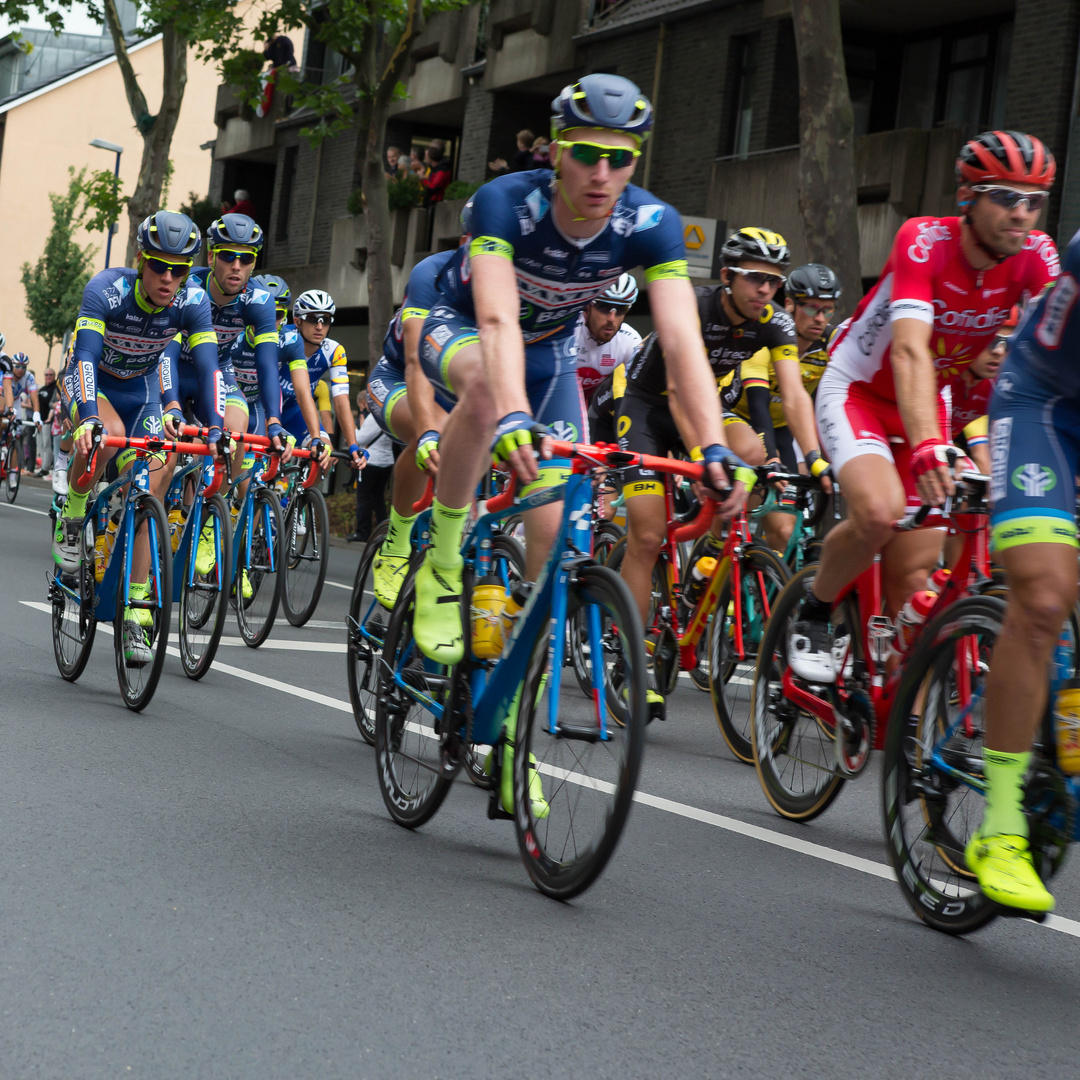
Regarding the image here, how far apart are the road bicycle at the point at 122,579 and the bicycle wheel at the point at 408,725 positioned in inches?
68.3

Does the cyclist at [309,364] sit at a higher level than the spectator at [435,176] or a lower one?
lower

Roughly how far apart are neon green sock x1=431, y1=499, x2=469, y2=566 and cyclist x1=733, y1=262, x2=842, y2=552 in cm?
363

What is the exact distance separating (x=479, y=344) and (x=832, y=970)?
197 cm

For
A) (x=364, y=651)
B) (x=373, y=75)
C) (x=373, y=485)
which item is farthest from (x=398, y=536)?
(x=373, y=75)

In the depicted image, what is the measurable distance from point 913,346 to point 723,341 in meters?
2.90

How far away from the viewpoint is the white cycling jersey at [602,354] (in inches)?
386

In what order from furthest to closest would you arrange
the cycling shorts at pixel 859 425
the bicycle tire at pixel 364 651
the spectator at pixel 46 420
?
the spectator at pixel 46 420, the bicycle tire at pixel 364 651, the cycling shorts at pixel 859 425

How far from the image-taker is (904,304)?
534cm

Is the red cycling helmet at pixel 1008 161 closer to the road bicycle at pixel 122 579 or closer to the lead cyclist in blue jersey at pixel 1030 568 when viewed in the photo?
the lead cyclist in blue jersey at pixel 1030 568

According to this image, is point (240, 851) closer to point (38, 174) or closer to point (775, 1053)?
point (775, 1053)

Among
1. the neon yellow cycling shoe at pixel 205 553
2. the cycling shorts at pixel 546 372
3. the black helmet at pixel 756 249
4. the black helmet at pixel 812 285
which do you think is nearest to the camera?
the cycling shorts at pixel 546 372

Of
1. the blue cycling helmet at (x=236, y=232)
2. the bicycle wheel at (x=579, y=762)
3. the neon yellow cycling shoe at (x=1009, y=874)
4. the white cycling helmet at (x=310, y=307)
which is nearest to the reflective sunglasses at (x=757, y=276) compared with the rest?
the blue cycling helmet at (x=236, y=232)

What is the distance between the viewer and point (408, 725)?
5348mm

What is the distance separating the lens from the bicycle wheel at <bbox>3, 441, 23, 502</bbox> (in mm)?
23078
